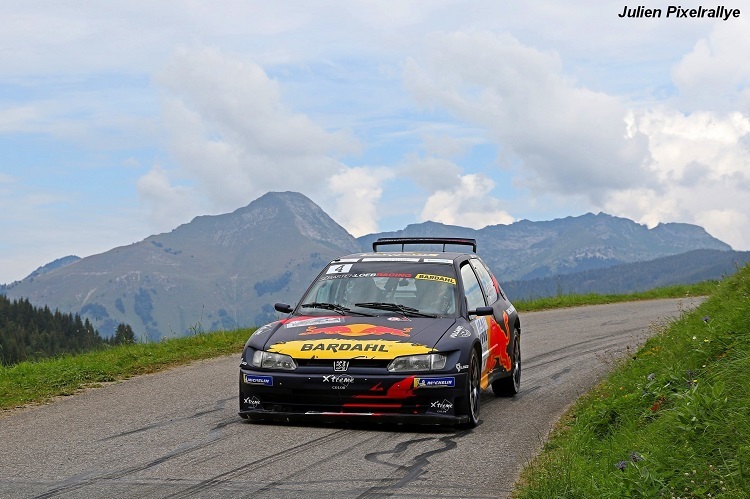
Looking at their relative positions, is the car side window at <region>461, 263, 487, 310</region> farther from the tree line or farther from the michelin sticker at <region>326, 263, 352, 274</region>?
the tree line

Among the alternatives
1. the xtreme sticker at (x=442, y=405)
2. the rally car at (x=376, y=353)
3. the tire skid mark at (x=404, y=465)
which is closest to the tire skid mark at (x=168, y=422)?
the rally car at (x=376, y=353)

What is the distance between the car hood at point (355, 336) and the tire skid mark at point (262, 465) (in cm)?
73

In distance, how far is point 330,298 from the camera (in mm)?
9812

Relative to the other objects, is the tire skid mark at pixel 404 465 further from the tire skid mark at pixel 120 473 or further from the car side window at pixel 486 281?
the car side window at pixel 486 281

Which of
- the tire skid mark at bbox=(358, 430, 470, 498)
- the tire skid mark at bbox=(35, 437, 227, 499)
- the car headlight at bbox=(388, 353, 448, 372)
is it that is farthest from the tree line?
the tire skid mark at bbox=(358, 430, 470, 498)

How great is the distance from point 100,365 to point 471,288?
18.0 ft

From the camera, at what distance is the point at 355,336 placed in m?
8.67

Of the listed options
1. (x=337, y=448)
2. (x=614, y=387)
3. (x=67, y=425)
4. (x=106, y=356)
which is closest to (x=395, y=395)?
(x=337, y=448)

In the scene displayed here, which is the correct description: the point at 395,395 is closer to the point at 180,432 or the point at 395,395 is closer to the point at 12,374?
the point at 180,432

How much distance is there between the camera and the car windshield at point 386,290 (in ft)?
31.2

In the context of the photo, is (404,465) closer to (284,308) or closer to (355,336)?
(355,336)

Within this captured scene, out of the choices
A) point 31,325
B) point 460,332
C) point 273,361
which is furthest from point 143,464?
point 31,325

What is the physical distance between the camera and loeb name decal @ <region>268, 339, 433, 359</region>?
840cm

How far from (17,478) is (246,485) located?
5.17 ft
